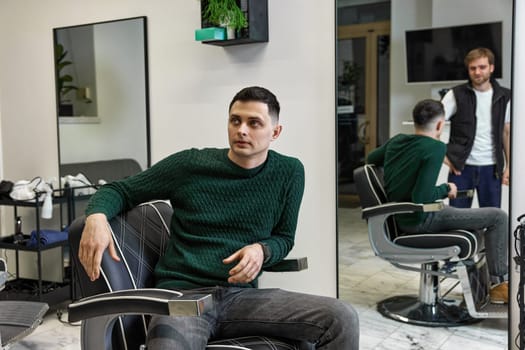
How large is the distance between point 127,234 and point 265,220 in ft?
1.53

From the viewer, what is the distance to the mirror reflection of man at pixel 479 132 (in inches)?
91.7

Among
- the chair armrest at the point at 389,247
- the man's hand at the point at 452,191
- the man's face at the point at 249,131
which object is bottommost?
the chair armrest at the point at 389,247

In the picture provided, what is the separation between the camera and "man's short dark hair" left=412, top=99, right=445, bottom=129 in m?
2.47

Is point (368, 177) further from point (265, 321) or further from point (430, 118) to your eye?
point (265, 321)

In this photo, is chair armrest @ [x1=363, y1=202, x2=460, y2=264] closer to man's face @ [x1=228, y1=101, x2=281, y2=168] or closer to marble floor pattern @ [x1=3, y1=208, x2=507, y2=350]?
marble floor pattern @ [x1=3, y1=208, x2=507, y2=350]

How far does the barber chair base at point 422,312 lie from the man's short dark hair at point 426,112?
2.68 ft

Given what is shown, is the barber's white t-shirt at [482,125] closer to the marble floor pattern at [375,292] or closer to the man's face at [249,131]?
the marble floor pattern at [375,292]

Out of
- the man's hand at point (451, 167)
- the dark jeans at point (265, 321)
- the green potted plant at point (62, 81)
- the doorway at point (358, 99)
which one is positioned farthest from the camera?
the green potted plant at point (62, 81)

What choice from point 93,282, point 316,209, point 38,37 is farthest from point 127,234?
point 38,37

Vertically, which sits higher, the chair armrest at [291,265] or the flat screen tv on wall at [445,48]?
the flat screen tv on wall at [445,48]

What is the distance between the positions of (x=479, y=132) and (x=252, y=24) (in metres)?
1.15

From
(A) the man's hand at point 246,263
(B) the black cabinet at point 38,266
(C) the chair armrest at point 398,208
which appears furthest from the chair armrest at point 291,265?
(B) the black cabinet at point 38,266

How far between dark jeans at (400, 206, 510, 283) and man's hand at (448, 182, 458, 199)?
0.18 feet

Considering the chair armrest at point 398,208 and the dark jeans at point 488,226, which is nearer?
the dark jeans at point 488,226
